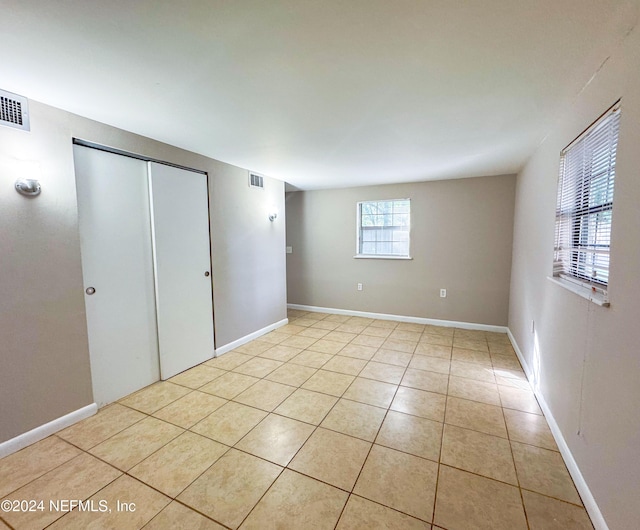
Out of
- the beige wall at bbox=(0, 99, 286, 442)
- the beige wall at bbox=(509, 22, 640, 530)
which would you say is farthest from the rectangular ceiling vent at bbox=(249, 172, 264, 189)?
the beige wall at bbox=(509, 22, 640, 530)

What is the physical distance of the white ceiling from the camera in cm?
118

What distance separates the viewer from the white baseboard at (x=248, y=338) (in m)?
3.47

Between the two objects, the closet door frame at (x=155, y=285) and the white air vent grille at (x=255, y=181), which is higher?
the white air vent grille at (x=255, y=181)

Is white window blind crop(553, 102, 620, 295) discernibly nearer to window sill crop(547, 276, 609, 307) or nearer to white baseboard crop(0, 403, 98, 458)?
window sill crop(547, 276, 609, 307)

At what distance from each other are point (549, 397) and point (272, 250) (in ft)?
11.4

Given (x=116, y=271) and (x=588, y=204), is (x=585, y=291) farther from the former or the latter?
(x=116, y=271)

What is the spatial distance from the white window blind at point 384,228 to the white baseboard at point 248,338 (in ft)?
5.97

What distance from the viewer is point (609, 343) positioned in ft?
4.34

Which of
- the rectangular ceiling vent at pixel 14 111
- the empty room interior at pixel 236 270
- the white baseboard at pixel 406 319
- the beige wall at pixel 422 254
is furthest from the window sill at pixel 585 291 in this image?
the rectangular ceiling vent at pixel 14 111

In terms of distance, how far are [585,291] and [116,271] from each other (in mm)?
3326

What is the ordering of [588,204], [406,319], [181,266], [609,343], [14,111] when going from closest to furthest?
1. [609,343]
2. [588,204]
3. [14,111]
4. [181,266]
5. [406,319]

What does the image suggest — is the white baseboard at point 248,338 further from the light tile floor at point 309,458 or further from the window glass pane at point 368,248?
the window glass pane at point 368,248

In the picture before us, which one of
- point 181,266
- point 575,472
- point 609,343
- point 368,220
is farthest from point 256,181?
point 575,472

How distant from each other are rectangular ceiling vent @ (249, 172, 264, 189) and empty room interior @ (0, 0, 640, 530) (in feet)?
0.67
